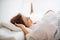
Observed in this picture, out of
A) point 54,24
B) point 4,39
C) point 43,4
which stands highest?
point 43,4

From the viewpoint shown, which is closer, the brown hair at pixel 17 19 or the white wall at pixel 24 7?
the brown hair at pixel 17 19

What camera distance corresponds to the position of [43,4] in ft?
8.49

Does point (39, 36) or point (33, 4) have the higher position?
point (33, 4)

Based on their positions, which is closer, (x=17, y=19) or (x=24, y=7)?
(x=17, y=19)

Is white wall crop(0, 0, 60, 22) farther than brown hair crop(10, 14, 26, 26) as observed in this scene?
Yes

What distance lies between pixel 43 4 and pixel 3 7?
944 mm

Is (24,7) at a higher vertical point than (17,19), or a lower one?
higher

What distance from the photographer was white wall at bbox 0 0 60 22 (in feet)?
8.25

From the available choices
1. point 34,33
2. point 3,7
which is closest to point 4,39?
point 34,33

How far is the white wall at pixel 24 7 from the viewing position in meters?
2.51

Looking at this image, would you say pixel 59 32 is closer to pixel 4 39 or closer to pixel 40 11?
pixel 4 39

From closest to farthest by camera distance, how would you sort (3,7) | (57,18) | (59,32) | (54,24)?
(59,32) → (54,24) → (57,18) → (3,7)

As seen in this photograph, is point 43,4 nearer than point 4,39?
No

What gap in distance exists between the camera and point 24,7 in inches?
105
